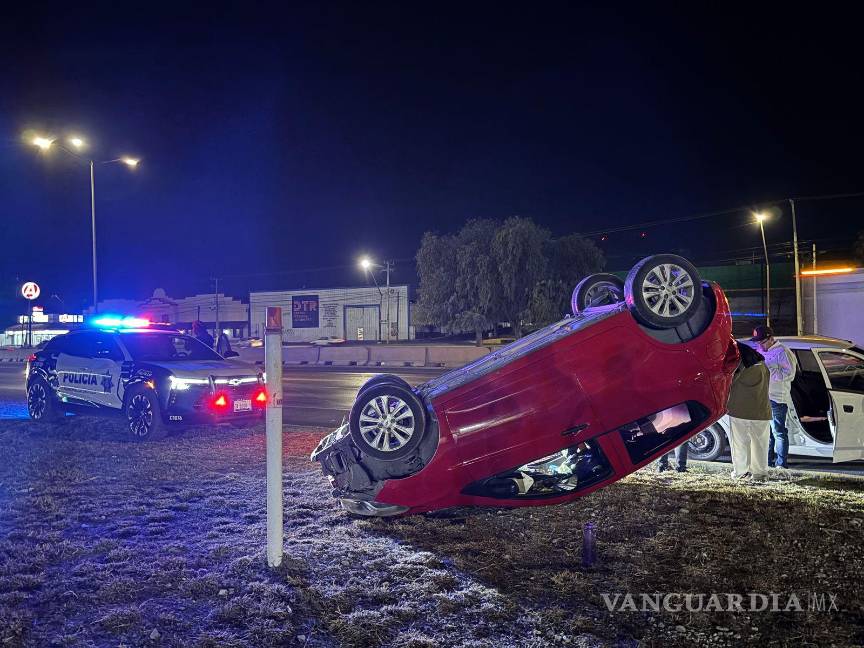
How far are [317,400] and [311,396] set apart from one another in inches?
A: 34.2

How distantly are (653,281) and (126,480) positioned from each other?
560 centimetres

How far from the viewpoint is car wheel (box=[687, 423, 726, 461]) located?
7.57 m

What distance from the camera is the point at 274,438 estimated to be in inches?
171

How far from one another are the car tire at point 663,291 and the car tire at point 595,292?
1196 mm

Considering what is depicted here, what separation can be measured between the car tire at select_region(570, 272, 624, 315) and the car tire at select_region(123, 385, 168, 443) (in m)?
5.97

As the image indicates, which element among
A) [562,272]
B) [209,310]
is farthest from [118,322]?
[209,310]

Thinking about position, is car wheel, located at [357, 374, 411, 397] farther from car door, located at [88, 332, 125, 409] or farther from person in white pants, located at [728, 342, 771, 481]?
car door, located at [88, 332, 125, 409]

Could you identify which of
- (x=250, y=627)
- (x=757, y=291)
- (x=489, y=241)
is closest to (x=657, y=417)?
(x=250, y=627)

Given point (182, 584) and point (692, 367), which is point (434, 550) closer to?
point (182, 584)

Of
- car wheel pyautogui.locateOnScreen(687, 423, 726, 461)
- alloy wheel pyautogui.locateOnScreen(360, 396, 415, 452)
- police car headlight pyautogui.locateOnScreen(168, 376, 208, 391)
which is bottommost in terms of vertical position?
car wheel pyautogui.locateOnScreen(687, 423, 726, 461)

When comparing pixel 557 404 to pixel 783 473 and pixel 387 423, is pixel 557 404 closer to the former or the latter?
pixel 387 423

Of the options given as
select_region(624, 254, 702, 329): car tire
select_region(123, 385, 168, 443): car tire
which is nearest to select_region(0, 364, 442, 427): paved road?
select_region(123, 385, 168, 443): car tire

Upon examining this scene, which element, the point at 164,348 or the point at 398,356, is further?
the point at 398,356

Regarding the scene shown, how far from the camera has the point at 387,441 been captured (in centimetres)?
500
